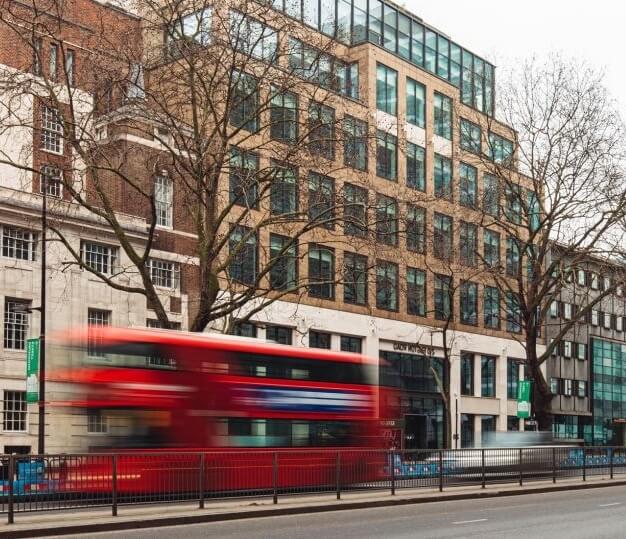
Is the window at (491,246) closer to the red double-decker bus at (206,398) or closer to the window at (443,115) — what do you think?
the window at (443,115)

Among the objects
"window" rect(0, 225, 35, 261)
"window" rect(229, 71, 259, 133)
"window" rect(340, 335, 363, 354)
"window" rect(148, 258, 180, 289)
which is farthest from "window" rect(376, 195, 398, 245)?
"window" rect(340, 335, 363, 354)

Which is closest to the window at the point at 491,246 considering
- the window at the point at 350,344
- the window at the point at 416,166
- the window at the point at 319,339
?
the window at the point at 416,166

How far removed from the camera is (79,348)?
23.4 meters

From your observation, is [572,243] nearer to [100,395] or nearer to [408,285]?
[408,285]

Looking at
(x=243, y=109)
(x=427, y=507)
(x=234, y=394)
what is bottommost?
(x=427, y=507)

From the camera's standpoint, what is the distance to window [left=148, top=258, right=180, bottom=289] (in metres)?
46.3

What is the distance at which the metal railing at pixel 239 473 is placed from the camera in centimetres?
1736

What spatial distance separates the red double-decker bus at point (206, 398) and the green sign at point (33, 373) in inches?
387

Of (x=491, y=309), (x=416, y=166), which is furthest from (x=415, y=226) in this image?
(x=491, y=309)

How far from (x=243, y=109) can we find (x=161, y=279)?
27.1ft

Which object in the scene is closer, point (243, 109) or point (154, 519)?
point (154, 519)

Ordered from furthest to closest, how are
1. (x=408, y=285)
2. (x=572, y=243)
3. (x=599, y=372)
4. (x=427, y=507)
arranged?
(x=599, y=372) < (x=408, y=285) < (x=572, y=243) < (x=427, y=507)

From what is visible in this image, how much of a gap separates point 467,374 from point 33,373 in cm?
3588

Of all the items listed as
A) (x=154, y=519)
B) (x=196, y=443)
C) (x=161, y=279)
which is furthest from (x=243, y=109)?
(x=154, y=519)
